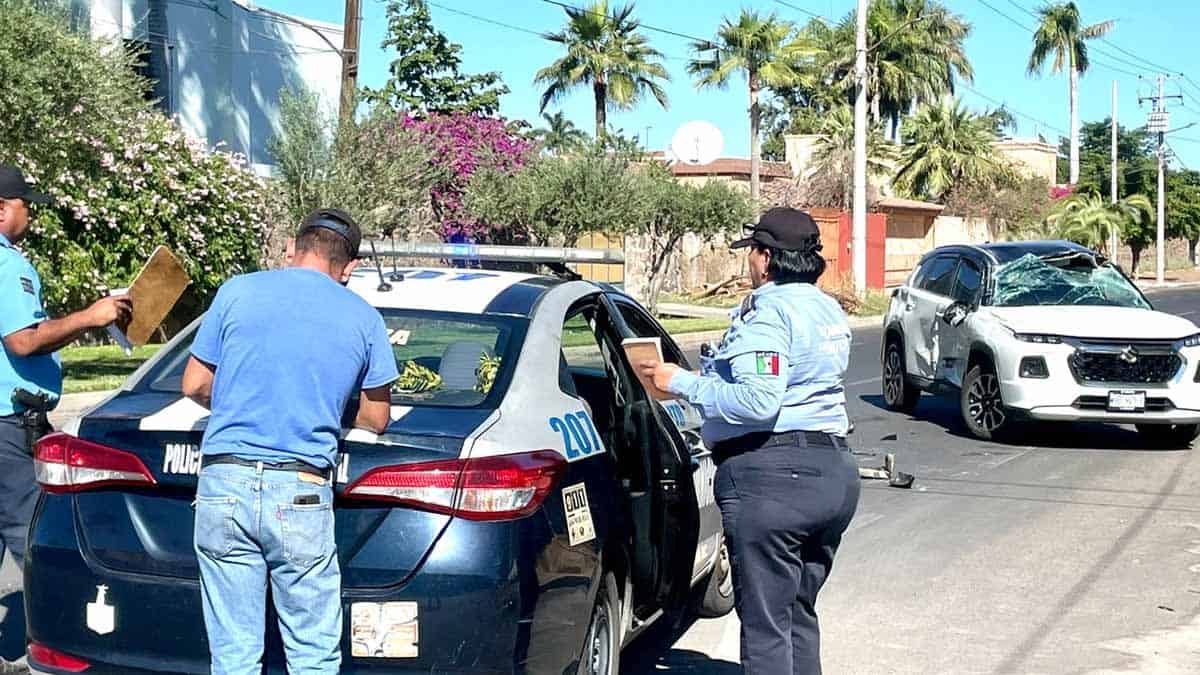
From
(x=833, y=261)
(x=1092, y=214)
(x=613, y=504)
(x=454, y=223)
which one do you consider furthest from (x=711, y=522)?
(x=1092, y=214)

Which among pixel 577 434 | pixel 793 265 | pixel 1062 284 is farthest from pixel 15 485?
pixel 1062 284

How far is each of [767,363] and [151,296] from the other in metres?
2.16

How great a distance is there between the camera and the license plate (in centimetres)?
1141

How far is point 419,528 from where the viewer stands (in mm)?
3867

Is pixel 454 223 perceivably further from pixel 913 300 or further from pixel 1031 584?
pixel 1031 584

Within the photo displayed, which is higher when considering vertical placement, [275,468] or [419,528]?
[275,468]

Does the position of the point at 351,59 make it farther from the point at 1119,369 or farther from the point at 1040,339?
the point at 1119,369

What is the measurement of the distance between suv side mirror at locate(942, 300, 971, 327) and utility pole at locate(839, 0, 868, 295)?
18.9 meters

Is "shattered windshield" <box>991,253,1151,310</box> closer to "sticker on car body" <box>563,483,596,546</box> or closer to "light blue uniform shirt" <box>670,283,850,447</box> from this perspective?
"light blue uniform shirt" <box>670,283,850,447</box>

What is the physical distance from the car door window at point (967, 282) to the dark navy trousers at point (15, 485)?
9458 millimetres

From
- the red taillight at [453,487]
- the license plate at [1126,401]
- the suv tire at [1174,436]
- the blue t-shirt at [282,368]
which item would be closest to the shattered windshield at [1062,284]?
the suv tire at [1174,436]

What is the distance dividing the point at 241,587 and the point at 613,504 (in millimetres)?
1312

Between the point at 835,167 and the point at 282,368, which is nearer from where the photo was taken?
the point at 282,368

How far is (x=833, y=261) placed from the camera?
41812 millimetres
